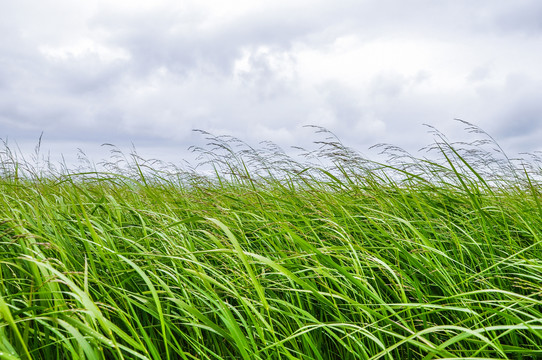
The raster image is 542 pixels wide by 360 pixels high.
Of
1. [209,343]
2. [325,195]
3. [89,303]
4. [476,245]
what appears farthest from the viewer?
[325,195]

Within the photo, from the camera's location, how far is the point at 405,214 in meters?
2.95

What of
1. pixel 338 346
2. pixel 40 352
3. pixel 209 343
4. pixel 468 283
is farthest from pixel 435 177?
pixel 40 352

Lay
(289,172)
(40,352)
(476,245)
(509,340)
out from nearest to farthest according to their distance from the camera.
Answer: (40,352)
(509,340)
(476,245)
(289,172)

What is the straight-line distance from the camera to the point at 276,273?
5.58ft

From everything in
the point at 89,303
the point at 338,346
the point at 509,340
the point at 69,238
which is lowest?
the point at 509,340

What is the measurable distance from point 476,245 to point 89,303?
2231mm

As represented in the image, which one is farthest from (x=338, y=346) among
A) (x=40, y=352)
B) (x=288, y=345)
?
(x=40, y=352)

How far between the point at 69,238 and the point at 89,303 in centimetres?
106

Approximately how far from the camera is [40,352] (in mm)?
1620

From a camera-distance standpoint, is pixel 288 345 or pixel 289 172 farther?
pixel 289 172

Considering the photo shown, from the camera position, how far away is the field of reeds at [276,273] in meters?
1.45

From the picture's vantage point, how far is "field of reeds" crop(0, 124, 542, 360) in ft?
4.74

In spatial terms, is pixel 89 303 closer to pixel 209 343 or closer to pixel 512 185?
pixel 209 343

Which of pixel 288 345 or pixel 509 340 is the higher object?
pixel 288 345
